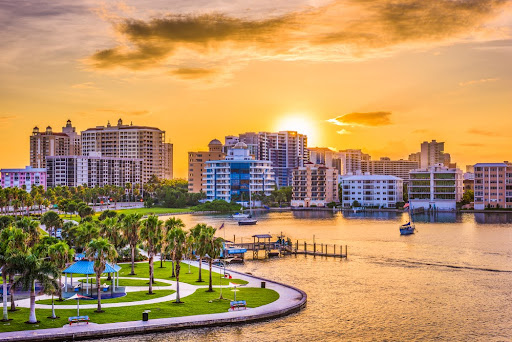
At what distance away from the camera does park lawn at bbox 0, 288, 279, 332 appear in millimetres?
47906

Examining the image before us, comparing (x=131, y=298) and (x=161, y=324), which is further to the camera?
(x=131, y=298)

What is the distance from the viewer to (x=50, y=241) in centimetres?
6912

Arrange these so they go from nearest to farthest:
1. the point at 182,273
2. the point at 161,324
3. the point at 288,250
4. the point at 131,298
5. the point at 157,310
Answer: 1. the point at 161,324
2. the point at 157,310
3. the point at 131,298
4. the point at 182,273
5. the point at 288,250

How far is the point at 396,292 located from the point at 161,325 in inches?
1202

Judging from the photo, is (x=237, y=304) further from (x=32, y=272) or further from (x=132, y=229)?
(x=132, y=229)

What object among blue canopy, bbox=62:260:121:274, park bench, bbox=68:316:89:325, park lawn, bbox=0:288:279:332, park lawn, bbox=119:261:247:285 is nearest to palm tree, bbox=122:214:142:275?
park lawn, bbox=119:261:247:285

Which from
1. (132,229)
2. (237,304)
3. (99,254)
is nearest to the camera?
(99,254)

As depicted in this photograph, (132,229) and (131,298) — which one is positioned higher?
(132,229)

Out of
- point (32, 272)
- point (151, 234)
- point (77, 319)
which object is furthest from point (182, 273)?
point (32, 272)

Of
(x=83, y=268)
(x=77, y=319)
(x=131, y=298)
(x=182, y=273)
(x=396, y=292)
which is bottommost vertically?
(x=396, y=292)

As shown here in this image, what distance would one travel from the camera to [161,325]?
4794 cm

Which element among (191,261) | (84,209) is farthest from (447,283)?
(84,209)

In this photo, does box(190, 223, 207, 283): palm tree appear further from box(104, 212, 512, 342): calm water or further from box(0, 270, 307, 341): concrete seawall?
box(104, 212, 512, 342): calm water

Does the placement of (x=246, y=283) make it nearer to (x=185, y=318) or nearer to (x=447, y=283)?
(x=185, y=318)
